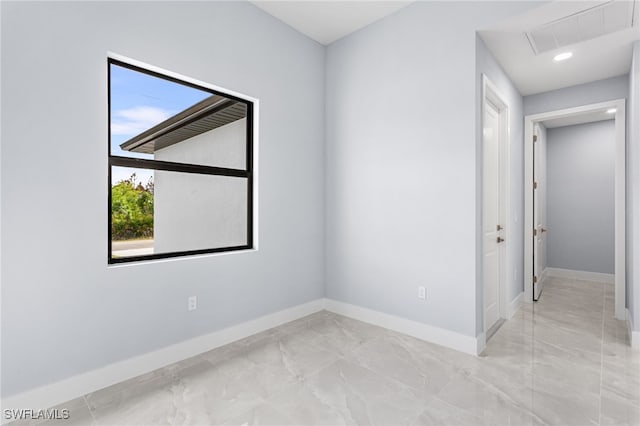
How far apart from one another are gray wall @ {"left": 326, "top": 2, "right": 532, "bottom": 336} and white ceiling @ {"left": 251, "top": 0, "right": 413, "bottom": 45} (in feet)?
0.34

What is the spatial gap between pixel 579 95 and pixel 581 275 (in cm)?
310

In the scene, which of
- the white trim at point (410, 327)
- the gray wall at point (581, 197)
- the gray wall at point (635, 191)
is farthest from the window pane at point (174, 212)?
the gray wall at point (581, 197)

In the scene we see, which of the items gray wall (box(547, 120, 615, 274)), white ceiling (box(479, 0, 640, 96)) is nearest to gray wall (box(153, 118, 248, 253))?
white ceiling (box(479, 0, 640, 96))

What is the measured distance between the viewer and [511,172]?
3.54 m

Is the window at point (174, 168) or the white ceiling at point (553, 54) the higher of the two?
the white ceiling at point (553, 54)

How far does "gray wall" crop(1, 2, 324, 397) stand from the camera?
179 cm

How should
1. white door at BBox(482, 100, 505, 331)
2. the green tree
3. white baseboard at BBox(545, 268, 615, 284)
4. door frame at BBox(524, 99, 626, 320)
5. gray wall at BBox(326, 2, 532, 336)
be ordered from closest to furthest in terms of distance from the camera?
the green tree < gray wall at BBox(326, 2, 532, 336) < white door at BBox(482, 100, 505, 331) < door frame at BBox(524, 99, 626, 320) < white baseboard at BBox(545, 268, 615, 284)

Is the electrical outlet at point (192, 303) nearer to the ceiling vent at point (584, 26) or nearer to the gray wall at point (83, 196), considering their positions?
the gray wall at point (83, 196)

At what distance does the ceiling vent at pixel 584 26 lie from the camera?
2.31 m

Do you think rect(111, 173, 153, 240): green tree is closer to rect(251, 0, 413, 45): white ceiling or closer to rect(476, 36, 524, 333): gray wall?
rect(251, 0, 413, 45): white ceiling

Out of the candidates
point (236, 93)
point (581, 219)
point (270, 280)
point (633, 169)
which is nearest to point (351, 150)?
point (236, 93)

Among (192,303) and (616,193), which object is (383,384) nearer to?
(192,303)

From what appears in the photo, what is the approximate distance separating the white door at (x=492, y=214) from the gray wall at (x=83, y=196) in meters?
2.28

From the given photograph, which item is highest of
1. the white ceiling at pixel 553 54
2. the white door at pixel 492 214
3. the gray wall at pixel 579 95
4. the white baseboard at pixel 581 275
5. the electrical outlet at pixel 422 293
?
the white ceiling at pixel 553 54
